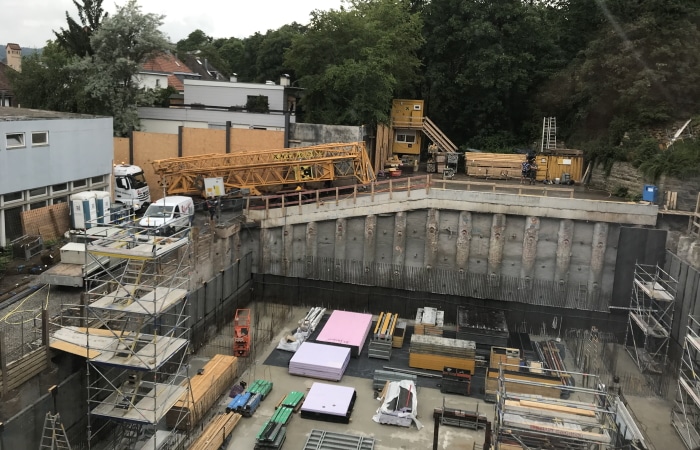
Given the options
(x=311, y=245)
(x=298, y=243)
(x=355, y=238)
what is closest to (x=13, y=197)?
(x=298, y=243)

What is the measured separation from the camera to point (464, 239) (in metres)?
25.6

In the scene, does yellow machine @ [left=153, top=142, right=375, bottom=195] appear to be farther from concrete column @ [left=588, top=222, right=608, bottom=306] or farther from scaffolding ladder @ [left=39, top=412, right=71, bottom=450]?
scaffolding ladder @ [left=39, top=412, right=71, bottom=450]

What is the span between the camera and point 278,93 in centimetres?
3747

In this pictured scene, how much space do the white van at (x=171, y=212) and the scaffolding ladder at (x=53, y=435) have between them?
10.1 meters

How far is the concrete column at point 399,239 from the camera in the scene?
1024 inches

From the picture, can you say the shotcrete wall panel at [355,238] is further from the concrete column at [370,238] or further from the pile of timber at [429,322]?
the pile of timber at [429,322]

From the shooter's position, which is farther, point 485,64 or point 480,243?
point 485,64

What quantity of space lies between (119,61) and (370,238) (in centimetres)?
1761

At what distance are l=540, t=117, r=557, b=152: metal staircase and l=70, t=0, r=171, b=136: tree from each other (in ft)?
77.1

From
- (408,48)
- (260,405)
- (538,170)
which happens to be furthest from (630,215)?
(408,48)

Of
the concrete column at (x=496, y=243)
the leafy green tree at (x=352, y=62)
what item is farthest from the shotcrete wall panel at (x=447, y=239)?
the leafy green tree at (x=352, y=62)

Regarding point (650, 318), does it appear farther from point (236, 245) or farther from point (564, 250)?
point (236, 245)

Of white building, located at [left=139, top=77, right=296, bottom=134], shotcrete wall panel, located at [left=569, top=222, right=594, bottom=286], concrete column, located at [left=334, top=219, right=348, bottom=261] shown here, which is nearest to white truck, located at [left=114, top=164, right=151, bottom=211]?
white building, located at [left=139, top=77, right=296, bottom=134]

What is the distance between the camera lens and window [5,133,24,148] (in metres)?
20.7
